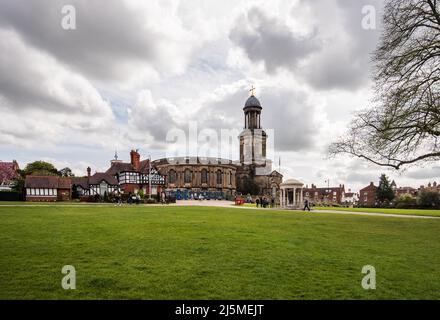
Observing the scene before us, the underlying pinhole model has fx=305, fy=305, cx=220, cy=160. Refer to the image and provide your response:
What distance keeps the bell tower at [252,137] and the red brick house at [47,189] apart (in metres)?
61.3

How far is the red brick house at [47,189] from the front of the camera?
5253 centimetres

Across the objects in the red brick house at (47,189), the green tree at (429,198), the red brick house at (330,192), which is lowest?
the red brick house at (330,192)

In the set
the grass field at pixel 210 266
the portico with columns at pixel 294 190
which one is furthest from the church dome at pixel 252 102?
the grass field at pixel 210 266

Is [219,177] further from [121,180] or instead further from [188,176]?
[121,180]

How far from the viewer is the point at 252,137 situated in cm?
10312

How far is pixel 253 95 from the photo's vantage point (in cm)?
10269

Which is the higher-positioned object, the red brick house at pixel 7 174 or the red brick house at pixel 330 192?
the red brick house at pixel 7 174

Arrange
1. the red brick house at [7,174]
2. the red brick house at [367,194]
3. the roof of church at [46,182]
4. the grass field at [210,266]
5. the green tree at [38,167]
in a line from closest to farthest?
the grass field at [210,266] < the roof of church at [46,182] < the red brick house at [7,174] < the green tree at [38,167] < the red brick house at [367,194]

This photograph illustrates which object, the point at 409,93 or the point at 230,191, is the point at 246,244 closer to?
the point at 409,93

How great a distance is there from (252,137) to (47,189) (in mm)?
65587

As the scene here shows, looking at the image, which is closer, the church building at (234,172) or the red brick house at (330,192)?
the church building at (234,172)

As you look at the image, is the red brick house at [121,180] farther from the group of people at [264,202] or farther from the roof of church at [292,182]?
the roof of church at [292,182]

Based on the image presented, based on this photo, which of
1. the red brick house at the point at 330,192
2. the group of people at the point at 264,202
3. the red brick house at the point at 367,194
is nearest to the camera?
the group of people at the point at 264,202
